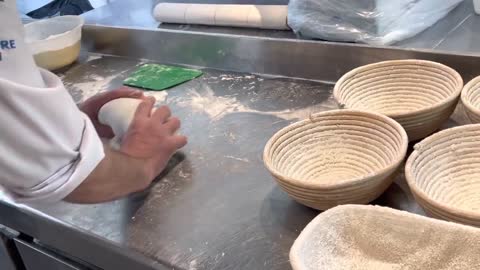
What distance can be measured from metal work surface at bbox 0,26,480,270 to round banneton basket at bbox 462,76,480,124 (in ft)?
0.23

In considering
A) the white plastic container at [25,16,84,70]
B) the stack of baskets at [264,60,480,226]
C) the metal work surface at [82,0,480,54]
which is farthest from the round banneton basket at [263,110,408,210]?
the white plastic container at [25,16,84,70]

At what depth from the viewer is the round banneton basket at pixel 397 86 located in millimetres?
825

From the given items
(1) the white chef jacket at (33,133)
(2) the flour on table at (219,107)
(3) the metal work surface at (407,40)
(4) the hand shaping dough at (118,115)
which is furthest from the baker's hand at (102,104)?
(3) the metal work surface at (407,40)

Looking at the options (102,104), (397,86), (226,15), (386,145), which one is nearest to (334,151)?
(386,145)

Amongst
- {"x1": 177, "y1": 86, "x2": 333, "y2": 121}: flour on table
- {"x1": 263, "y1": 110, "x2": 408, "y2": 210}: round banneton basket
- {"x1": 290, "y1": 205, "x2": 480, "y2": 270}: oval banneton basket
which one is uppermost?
{"x1": 290, "y1": 205, "x2": 480, "y2": 270}: oval banneton basket

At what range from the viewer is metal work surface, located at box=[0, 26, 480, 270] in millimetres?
684

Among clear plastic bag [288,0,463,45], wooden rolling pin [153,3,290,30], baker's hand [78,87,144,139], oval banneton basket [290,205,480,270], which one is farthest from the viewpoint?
wooden rolling pin [153,3,290,30]

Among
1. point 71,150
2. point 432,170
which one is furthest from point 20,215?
point 432,170

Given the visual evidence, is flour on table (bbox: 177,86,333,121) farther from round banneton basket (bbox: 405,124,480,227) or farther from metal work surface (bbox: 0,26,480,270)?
round banneton basket (bbox: 405,124,480,227)

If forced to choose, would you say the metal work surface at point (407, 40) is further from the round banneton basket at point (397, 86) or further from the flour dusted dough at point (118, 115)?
the flour dusted dough at point (118, 115)

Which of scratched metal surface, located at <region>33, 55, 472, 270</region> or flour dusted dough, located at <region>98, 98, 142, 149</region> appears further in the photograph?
flour dusted dough, located at <region>98, 98, 142, 149</region>

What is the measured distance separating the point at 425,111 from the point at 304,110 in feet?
0.87

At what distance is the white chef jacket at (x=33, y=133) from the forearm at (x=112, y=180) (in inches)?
1.3

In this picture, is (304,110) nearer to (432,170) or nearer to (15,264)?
(432,170)
